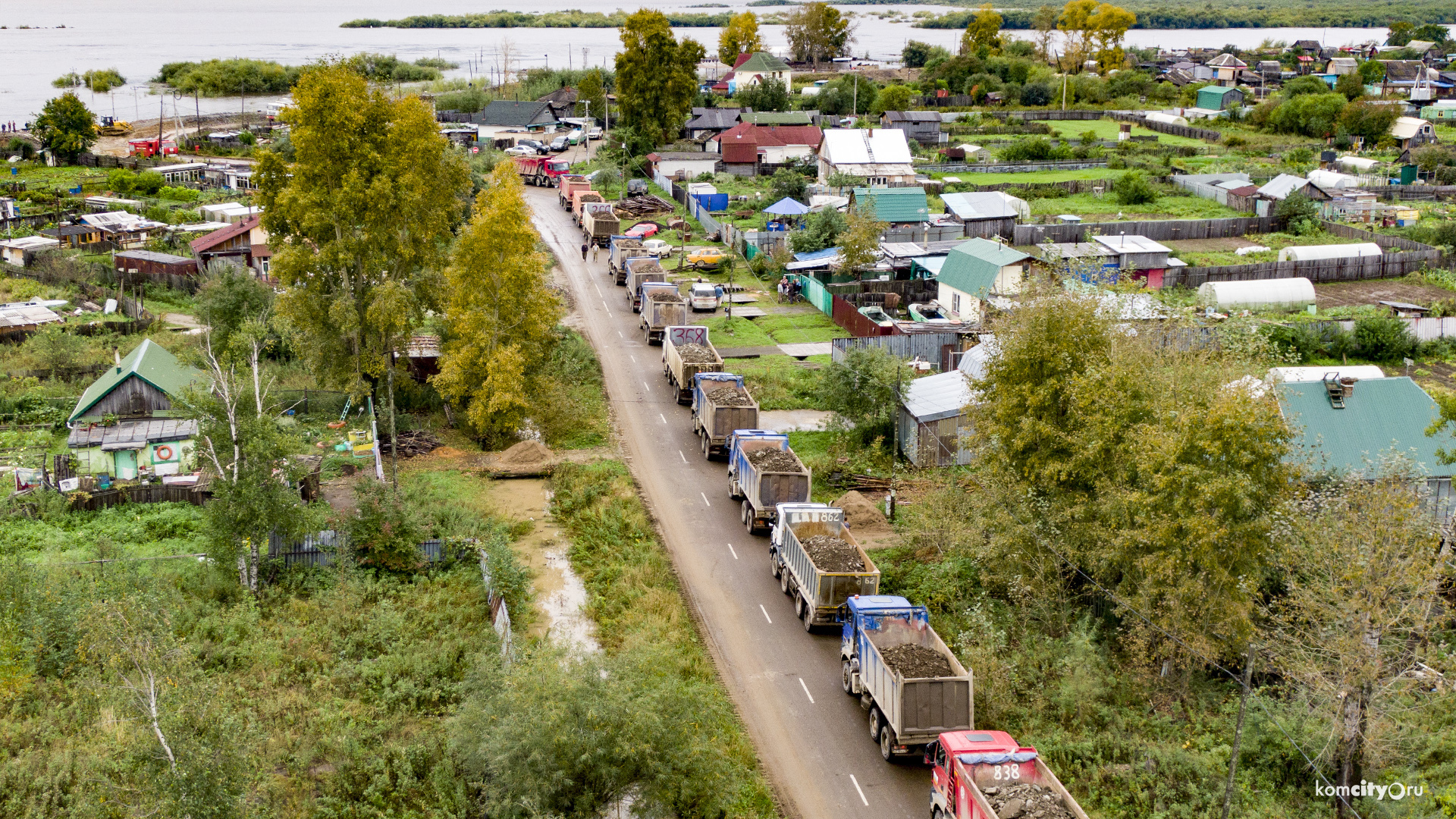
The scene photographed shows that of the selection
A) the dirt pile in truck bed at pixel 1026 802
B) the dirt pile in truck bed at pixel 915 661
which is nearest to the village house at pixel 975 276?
the dirt pile in truck bed at pixel 915 661

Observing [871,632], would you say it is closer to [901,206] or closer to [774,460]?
[774,460]

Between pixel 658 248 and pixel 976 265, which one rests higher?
pixel 976 265

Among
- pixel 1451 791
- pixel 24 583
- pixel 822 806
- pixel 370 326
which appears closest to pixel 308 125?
pixel 370 326

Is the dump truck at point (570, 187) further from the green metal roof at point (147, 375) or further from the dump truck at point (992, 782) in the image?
the dump truck at point (992, 782)

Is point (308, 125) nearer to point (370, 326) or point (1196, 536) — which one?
point (370, 326)

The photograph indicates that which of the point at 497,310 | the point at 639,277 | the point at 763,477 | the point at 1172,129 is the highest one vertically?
the point at 1172,129

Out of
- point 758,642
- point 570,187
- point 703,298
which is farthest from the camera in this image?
point 570,187

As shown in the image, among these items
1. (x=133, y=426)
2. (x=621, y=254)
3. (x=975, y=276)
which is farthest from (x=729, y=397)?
(x=621, y=254)
